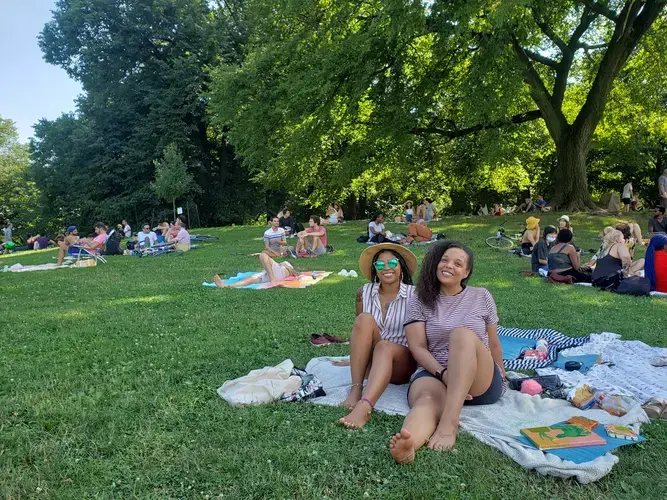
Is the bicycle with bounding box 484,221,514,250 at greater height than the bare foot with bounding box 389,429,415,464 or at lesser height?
lesser

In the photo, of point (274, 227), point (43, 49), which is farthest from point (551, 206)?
point (43, 49)

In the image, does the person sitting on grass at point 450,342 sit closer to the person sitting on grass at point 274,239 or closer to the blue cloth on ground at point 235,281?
the blue cloth on ground at point 235,281

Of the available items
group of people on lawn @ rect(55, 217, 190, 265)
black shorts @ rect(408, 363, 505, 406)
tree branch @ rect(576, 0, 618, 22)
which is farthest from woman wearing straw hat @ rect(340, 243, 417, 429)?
tree branch @ rect(576, 0, 618, 22)

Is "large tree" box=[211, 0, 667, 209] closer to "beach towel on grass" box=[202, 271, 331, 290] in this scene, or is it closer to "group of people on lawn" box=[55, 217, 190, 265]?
"group of people on lawn" box=[55, 217, 190, 265]

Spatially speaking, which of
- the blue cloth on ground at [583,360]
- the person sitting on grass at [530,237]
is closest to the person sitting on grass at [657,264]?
the blue cloth on ground at [583,360]

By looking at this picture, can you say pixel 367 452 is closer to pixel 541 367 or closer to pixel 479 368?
pixel 479 368

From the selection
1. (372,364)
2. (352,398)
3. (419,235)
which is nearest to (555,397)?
(372,364)

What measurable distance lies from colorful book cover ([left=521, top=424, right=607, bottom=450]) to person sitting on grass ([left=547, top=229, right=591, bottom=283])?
7.24 meters

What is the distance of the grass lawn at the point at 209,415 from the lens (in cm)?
293

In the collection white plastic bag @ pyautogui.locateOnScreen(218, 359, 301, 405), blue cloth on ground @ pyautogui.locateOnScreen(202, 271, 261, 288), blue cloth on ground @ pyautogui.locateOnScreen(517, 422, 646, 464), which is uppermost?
white plastic bag @ pyautogui.locateOnScreen(218, 359, 301, 405)

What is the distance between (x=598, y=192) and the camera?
37.7 m

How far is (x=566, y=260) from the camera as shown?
1030 cm

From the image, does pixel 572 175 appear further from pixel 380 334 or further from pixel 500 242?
pixel 380 334

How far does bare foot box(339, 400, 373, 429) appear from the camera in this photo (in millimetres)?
3611
